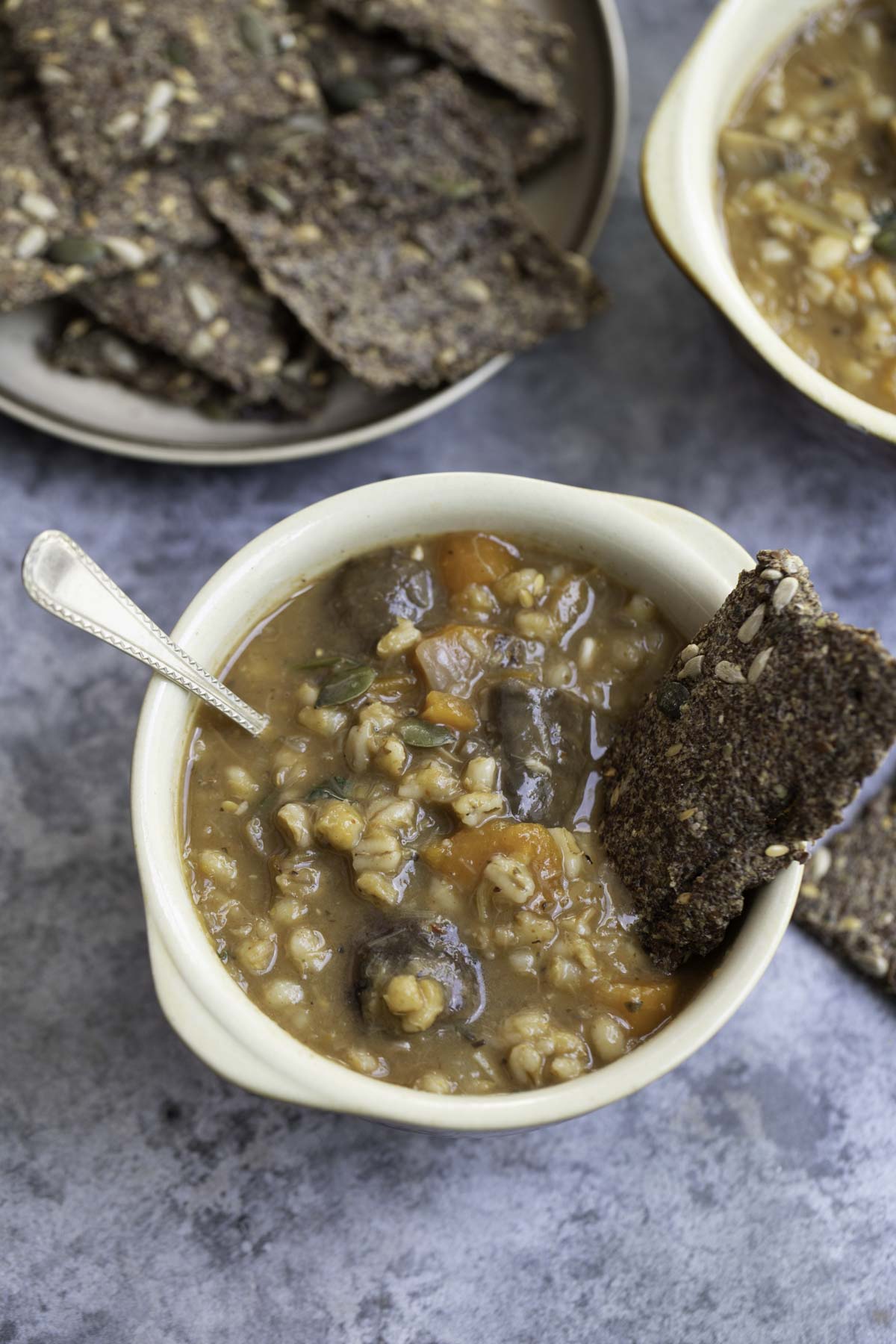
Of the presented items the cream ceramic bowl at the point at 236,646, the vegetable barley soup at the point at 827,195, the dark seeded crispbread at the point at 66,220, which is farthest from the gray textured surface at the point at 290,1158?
the cream ceramic bowl at the point at 236,646

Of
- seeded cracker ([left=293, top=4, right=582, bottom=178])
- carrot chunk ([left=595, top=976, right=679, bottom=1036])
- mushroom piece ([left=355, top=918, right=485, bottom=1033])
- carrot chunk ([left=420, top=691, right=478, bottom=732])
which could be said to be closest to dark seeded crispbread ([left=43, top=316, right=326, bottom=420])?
seeded cracker ([left=293, top=4, right=582, bottom=178])

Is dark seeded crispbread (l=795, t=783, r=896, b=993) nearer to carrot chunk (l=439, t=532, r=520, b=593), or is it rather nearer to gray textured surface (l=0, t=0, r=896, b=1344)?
gray textured surface (l=0, t=0, r=896, b=1344)

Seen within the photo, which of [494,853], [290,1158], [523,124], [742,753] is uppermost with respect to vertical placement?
[523,124]

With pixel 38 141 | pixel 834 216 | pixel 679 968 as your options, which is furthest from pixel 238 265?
pixel 679 968

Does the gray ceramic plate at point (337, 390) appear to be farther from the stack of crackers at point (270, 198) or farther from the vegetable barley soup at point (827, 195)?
the vegetable barley soup at point (827, 195)

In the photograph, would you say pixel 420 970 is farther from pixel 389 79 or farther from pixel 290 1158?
pixel 389 79

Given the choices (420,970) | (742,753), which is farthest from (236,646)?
(742,753)
